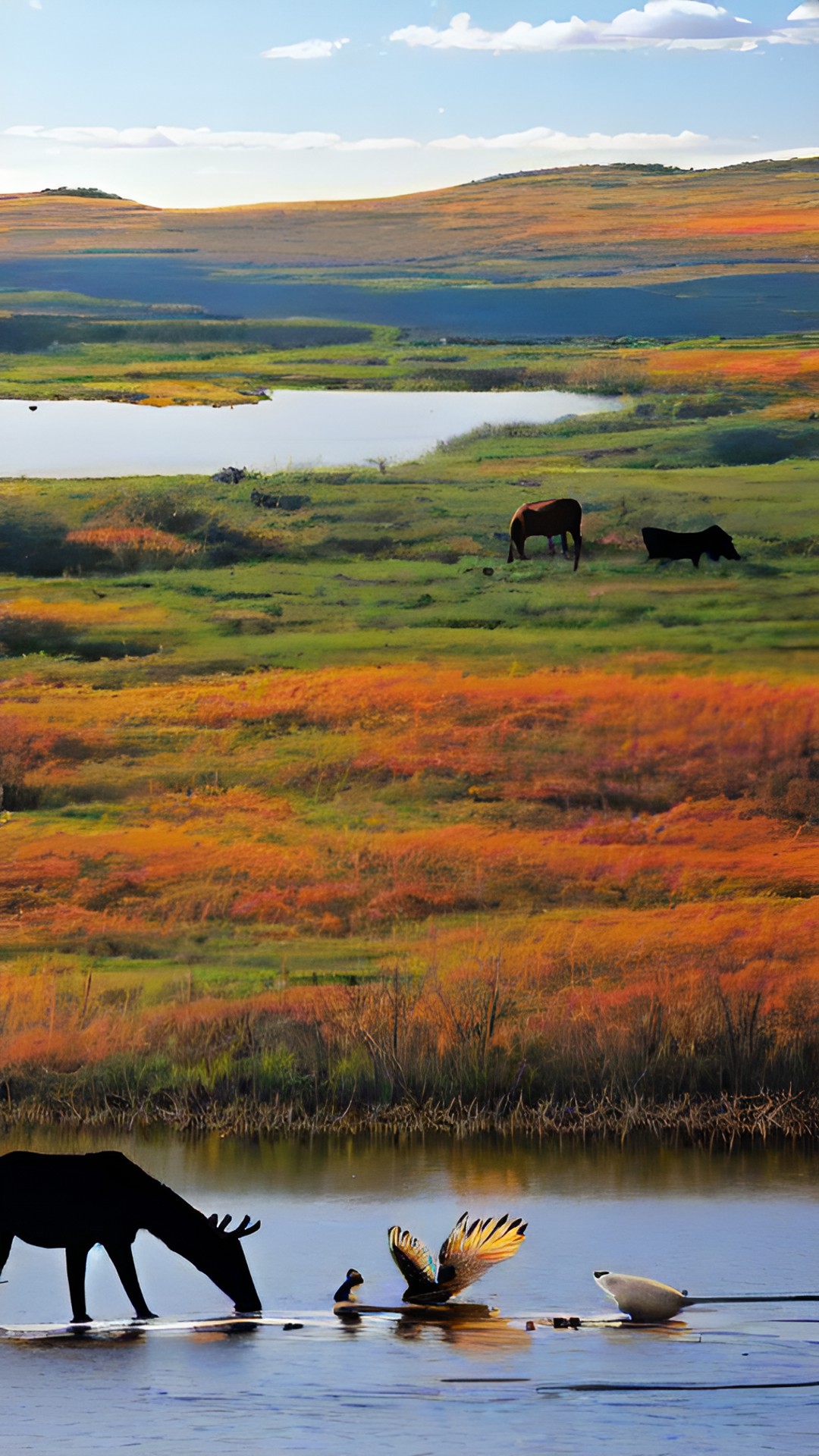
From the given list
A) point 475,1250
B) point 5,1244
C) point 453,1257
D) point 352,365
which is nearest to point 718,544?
point 453,1257

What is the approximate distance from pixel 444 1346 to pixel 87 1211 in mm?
2847

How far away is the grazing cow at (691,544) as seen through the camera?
55.6 metres

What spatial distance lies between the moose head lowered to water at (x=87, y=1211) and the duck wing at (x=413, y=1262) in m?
1.17

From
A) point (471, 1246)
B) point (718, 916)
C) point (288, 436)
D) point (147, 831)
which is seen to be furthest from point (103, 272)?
point (471, 1246)

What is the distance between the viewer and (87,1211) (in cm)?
1299

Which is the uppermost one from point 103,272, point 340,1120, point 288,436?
point 103,272

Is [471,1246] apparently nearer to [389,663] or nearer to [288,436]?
[389,663]

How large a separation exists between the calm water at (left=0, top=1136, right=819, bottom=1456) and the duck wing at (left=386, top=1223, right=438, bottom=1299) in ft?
0.99

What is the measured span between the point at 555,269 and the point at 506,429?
108 ft

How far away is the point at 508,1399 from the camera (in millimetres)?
13172

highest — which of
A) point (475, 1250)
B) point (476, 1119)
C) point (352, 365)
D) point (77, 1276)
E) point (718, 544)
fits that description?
point (352, 365)

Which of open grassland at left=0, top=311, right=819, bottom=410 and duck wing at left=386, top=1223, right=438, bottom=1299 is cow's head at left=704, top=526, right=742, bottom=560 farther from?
duck wing at left=386, top=1223, right=438, bottom=1299

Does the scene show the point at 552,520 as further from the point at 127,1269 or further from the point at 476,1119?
the point at 127,1269

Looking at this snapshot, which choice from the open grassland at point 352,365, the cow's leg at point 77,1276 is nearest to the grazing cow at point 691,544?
the open grassland at point 352,365
